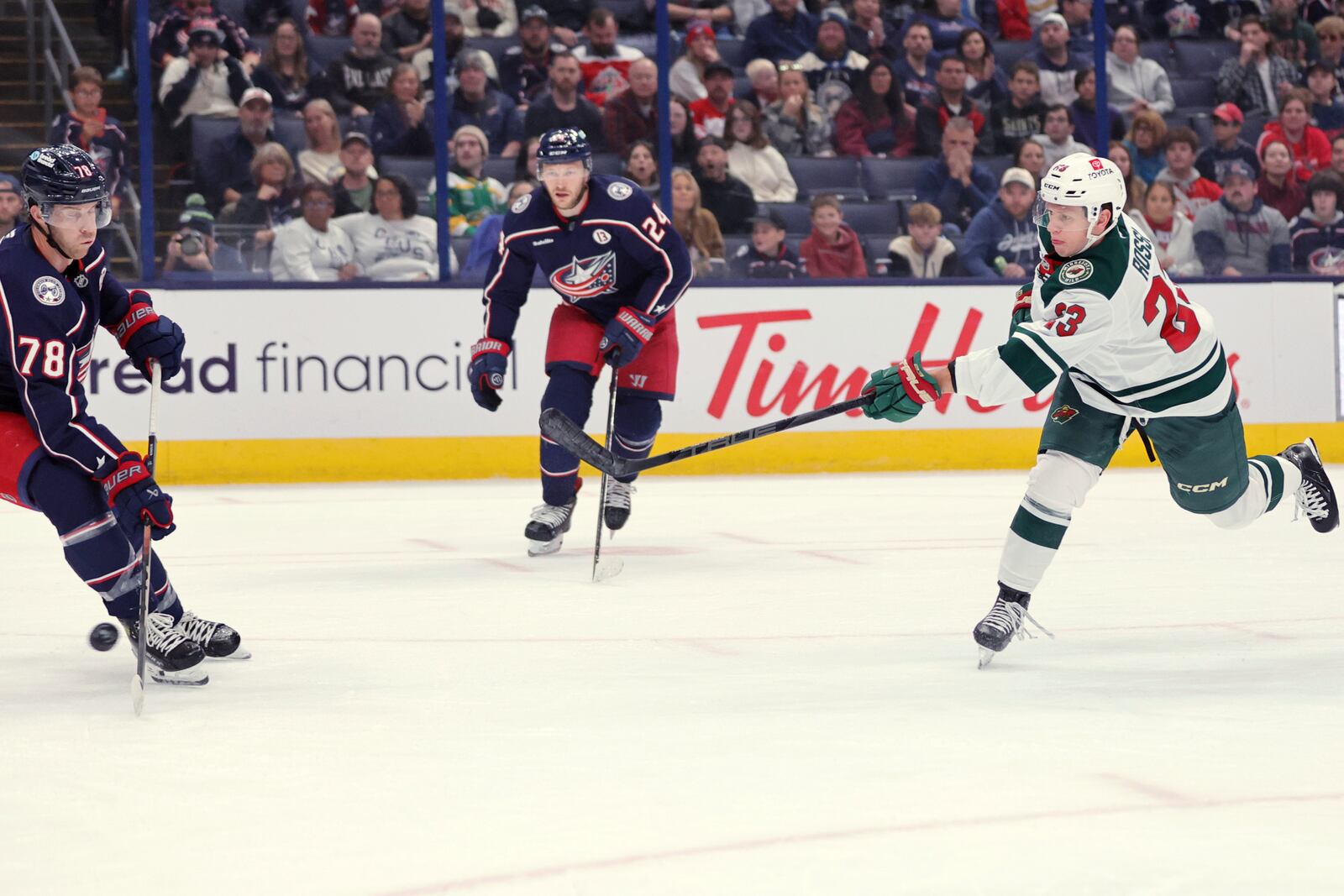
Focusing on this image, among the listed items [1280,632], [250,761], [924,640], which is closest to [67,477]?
[250,761]

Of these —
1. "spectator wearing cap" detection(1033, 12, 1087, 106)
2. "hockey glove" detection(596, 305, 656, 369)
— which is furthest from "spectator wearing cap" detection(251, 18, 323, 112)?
"spectator wearing cap" detection(1033, 12, 1087, 106)

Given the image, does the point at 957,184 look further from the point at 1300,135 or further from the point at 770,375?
the point at 1300,135

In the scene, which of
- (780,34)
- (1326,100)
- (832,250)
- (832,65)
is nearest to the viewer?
A: (832,250)

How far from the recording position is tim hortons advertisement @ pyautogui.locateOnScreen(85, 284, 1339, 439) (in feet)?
25.5

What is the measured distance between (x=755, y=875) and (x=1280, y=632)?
2.10 m

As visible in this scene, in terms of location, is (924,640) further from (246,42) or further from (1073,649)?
(246,42)

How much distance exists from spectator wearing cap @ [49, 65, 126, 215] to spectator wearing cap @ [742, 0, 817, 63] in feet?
10.5

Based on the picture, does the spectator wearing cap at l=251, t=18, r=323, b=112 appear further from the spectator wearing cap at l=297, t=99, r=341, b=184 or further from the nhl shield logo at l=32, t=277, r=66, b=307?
the nhl shield logo at l=32, t=277, r=66, b=307

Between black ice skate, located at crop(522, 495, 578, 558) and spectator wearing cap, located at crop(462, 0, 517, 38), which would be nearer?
black ice skate, located at crop(522, 495, 578, 558)

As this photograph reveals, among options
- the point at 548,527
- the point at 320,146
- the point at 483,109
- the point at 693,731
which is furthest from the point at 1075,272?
the point at 483,109

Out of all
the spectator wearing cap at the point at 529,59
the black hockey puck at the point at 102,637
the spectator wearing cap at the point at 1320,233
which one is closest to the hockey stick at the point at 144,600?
the black hockey puck at the point at 102,637

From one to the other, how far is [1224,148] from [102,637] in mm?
7098

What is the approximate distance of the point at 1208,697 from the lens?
9.61ft

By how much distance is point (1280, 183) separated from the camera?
8.84 metres
